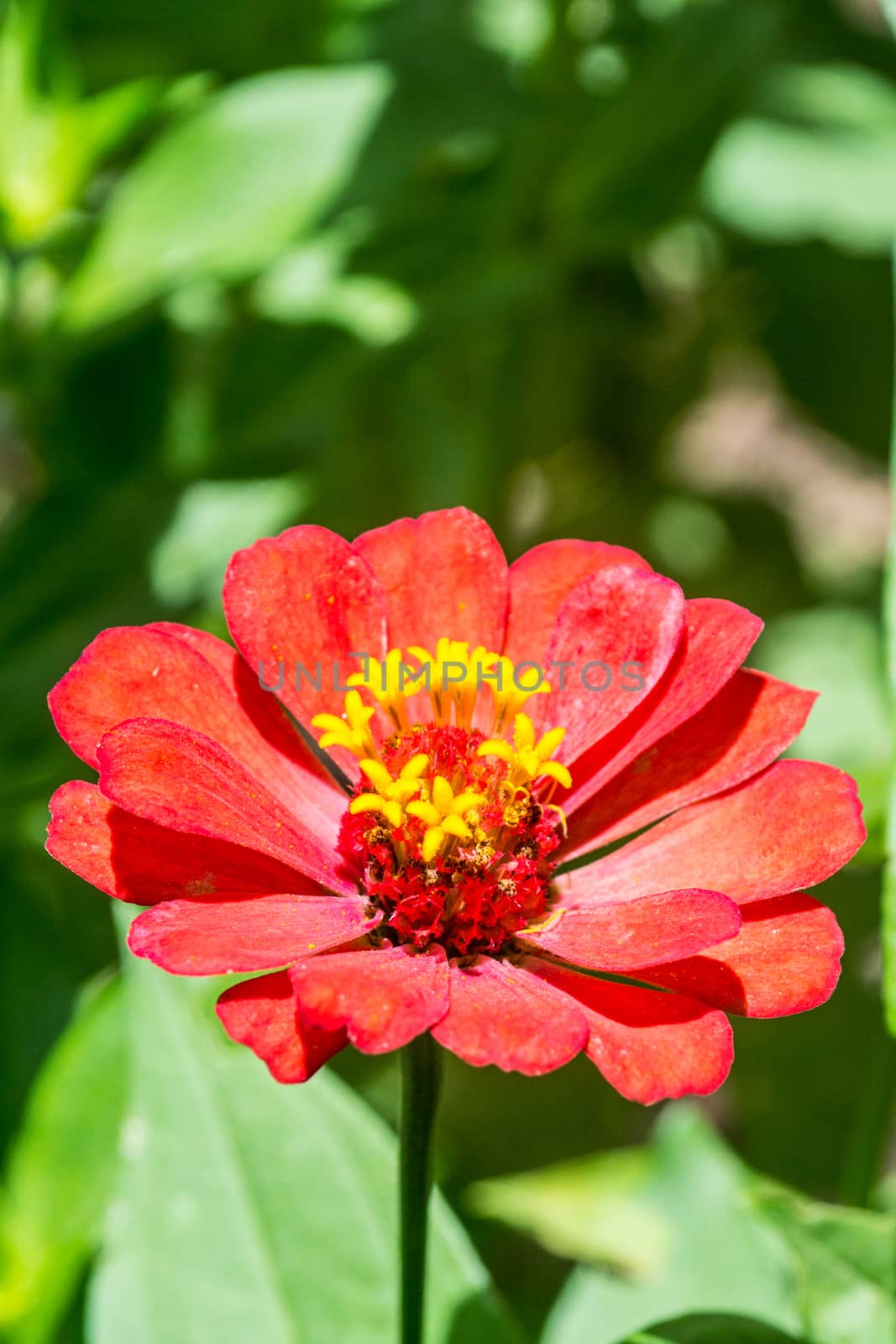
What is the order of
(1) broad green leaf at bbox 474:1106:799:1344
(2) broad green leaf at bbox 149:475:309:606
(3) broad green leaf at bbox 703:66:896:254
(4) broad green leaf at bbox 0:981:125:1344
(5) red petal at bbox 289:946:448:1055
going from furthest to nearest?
1. (3) broad green leaf at bbox 703:66:896:254
2. (2) broad green leaf at bbox 149:475:309:606
3. (1) broad green leaf at bbox 474:1106:799:1344
4. (4) broad green leaf at bbox 0:981:125:1344
5. (5) red petal at bbox 289:946:448:1055

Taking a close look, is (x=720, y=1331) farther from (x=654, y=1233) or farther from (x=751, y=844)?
(x=654, y=1233)

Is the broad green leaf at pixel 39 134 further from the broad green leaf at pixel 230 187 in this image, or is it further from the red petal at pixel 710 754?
the red petal at pixel 710 754

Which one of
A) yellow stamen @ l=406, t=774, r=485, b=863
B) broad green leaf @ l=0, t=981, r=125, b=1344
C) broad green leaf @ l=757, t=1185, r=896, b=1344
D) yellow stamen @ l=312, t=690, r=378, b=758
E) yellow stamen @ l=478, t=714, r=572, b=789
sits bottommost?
broad green leaf @ l=757, t=1185, r=896, b=1344

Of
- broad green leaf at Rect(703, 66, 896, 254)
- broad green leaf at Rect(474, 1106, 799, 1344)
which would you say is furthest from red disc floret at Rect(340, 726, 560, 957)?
broad green leaf at Rect(703, 66, 896, 254)

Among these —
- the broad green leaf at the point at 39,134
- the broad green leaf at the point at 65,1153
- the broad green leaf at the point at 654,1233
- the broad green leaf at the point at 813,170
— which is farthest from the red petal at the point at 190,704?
the broad green leaf at the point at 813,170

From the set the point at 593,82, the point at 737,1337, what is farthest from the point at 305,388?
the point at 737,1337

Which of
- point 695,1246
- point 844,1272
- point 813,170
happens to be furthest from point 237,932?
point 813,170

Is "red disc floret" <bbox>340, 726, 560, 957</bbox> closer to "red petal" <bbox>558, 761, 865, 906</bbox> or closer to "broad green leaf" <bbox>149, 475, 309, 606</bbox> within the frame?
"red petal" <bbox>558, 761, 865, 906</bbox>
